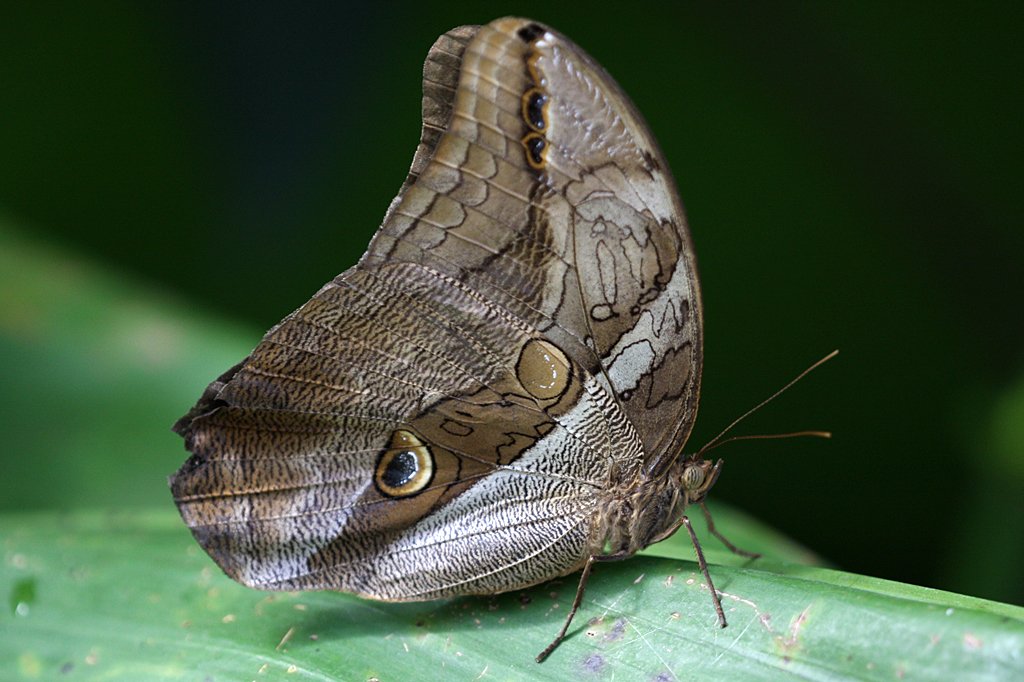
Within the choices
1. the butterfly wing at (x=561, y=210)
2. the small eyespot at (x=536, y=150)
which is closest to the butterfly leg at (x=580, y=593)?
the butterfly wing at (x=561, y=210)

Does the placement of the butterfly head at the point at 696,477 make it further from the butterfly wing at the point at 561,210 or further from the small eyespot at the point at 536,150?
the small eyespot at the point at 536,150

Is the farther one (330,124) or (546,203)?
(330,124)

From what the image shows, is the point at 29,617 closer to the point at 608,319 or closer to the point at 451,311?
the point at 451,311

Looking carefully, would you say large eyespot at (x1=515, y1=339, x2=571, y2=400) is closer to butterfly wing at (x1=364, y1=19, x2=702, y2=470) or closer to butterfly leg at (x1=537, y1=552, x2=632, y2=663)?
butterfly wing at (x1=364, y1=19, x2=702, y2=470)

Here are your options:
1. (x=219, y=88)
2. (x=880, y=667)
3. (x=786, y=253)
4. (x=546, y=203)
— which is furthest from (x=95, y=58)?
(x=880, y=667)

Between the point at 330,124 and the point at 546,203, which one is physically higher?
the point at 546,203

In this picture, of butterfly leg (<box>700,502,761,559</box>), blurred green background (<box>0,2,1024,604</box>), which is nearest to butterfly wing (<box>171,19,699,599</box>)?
butterfly leg (<box>700,502,761,559</box>)
